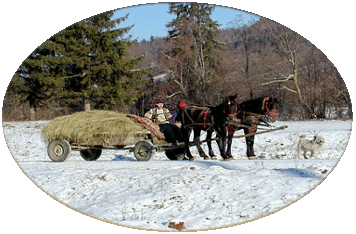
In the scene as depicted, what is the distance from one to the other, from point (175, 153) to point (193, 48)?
7.66 feet

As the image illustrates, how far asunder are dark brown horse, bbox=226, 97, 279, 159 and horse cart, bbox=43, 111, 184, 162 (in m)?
1.32

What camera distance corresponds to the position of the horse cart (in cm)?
1015

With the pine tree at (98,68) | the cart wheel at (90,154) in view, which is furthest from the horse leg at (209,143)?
the cart wheel at (90,154)

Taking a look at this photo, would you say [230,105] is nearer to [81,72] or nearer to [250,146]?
[250,146]

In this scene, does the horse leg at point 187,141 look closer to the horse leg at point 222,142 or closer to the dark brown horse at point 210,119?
the dark brown horse at point 210,119

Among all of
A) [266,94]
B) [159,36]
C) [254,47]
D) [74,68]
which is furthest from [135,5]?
[266,94]

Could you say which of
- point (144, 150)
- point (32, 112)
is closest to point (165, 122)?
point (144, 150)

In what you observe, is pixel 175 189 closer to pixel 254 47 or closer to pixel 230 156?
pixel 230 156

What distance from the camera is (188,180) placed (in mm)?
8297

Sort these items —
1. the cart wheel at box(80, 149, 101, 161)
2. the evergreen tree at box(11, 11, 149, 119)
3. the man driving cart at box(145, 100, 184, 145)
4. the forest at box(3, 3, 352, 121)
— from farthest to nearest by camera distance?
the cart wheel at box(80, 149, 101, 161) → the man driving cart at box(145, 100, 184, 145) → the evergreen tree at box(11, 11, 149, 119) → the forest at box(3, 3, 352, 121)

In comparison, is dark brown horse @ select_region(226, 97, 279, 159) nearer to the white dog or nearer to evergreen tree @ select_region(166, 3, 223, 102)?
the white dog

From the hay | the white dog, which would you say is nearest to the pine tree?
the hay

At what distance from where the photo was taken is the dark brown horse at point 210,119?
931cm

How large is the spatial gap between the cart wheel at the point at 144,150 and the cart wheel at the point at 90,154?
888 millimetres
